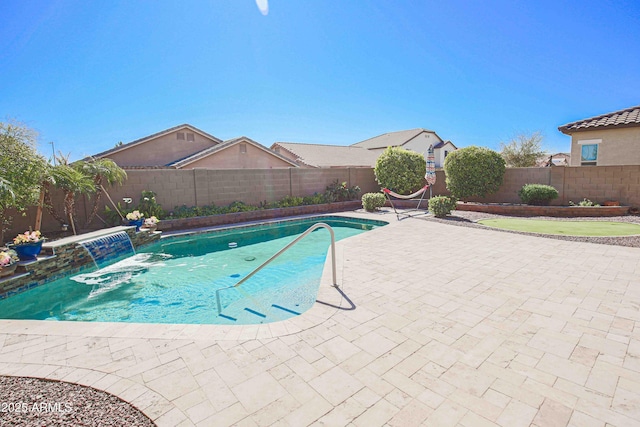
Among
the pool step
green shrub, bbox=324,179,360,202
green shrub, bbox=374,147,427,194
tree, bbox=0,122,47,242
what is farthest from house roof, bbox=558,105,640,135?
tree, bbox=0,122,47,242

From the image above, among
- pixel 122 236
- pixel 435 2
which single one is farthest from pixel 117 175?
pixel 435 2

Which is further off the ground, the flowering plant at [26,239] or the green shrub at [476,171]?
the green shrub at [476,171]

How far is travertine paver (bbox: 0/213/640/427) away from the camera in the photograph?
2.18 meters

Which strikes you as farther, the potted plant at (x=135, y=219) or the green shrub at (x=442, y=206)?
the green shrub at (x=442, y=206)

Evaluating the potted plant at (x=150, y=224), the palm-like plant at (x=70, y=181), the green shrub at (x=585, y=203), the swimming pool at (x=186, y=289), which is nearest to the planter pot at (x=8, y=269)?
the swimming pool at (x=186, y=289)

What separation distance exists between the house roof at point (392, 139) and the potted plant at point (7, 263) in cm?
2986

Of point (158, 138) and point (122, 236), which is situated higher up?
point (158, 138)

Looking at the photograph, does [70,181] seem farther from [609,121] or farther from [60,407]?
[609,121]

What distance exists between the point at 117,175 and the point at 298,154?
674 inches

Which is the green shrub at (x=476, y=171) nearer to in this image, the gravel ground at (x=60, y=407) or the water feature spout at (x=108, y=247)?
the water feature spout at (x=108, y=247)

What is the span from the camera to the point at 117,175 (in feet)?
30.2

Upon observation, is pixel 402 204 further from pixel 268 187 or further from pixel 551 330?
pixel 551 330

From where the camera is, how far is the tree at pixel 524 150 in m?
26.4

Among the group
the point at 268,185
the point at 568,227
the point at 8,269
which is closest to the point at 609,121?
the point at 568,227
